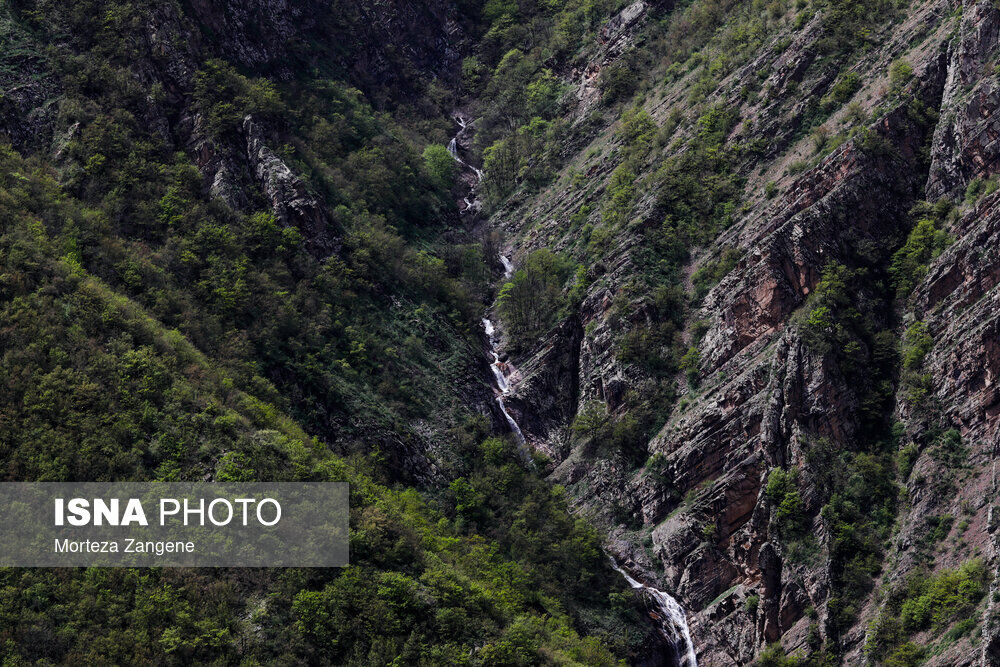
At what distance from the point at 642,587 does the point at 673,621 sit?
3.65m

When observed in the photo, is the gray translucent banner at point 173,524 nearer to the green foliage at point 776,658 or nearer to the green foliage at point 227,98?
the green foliage at point 776,658

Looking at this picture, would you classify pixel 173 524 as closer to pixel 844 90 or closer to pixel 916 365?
pixel 916 365

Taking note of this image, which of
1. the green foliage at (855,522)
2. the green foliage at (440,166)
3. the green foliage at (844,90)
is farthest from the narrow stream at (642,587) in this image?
the green foliage at (844,90)

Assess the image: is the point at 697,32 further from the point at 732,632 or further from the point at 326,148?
the point at 732,632

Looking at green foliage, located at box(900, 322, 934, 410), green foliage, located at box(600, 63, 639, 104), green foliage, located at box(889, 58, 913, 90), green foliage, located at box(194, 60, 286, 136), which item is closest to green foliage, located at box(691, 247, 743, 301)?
green foliage, located at box(900, 322, 934, 410)

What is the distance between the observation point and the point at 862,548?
59.7 metres

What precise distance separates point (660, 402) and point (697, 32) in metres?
58.7

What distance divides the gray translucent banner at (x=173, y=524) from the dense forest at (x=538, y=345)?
3.89ft

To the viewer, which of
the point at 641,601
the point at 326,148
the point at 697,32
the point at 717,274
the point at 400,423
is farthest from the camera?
the point at 697,32

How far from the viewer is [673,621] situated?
6794 cm

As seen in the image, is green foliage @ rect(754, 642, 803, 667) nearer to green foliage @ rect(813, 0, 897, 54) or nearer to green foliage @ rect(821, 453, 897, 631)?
green foliage @ rect(821, 453, 897, 631)

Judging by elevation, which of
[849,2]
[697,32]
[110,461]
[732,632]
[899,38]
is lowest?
[732,632]

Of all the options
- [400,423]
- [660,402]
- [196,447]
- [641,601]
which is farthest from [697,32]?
[196,447]

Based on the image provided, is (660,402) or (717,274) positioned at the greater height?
(717,274)
